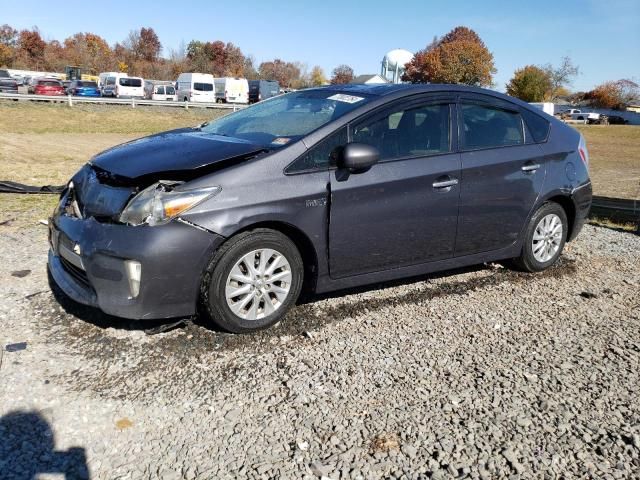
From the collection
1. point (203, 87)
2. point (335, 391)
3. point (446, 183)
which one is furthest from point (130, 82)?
point (335, 391)

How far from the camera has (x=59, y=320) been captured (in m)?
4.00

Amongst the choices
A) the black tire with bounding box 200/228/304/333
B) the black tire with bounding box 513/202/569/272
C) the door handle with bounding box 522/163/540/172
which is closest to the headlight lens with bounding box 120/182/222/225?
the black tire with bounding box 200/228/304/333

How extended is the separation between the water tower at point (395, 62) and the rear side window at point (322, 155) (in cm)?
8937

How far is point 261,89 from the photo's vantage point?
53.0 meters

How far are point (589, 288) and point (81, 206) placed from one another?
4.29m

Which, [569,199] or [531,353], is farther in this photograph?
[569,199]

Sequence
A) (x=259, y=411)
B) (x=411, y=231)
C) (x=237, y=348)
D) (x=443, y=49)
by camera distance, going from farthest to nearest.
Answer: (x=443, y=49)
(x=411, y=231)
(x=237, y=348)
(x=259, y=411)

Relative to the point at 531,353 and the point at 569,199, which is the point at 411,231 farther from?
the point at 569,199

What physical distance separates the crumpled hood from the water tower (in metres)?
89.3

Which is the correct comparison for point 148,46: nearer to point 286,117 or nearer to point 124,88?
point 124,88

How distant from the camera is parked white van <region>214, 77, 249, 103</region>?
49344 millimetres

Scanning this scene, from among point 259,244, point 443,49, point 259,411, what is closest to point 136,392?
point 259,411

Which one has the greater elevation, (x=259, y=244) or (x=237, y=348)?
(x=259, y=244)

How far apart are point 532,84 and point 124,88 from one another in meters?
65.2
